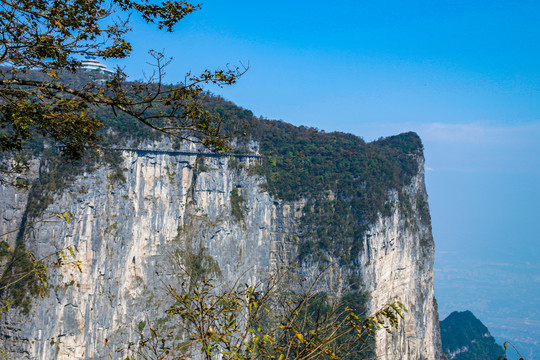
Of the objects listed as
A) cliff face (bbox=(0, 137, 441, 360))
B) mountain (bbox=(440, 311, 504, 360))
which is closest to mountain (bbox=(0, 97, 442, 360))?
cliff face (bbox=(0, 137, 441, 360))

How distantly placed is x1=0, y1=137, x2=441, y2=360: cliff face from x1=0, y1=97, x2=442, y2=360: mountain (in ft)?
0.30

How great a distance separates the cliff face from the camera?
27688 millimetres

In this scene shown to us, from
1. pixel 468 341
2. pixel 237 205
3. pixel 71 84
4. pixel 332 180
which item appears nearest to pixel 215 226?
pixel 237 205

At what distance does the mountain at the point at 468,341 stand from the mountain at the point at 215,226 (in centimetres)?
1842

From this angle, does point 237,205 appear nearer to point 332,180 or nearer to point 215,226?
point 215,226

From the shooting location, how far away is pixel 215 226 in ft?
119

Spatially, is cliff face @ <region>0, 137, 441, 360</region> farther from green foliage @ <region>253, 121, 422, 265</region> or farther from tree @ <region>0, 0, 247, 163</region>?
tree @ <region>0, 0, 247, 163</region>

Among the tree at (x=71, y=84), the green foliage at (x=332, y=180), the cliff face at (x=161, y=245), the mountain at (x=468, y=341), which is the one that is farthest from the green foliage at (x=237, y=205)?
the mountain at (x=468, y=341)

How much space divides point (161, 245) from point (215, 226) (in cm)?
504

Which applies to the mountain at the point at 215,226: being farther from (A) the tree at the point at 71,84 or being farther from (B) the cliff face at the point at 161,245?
(A) the tree at the point at 71,84

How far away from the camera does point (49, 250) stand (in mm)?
27891

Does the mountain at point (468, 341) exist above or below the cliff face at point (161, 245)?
below

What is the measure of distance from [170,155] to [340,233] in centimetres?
1675

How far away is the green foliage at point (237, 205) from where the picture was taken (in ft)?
124
